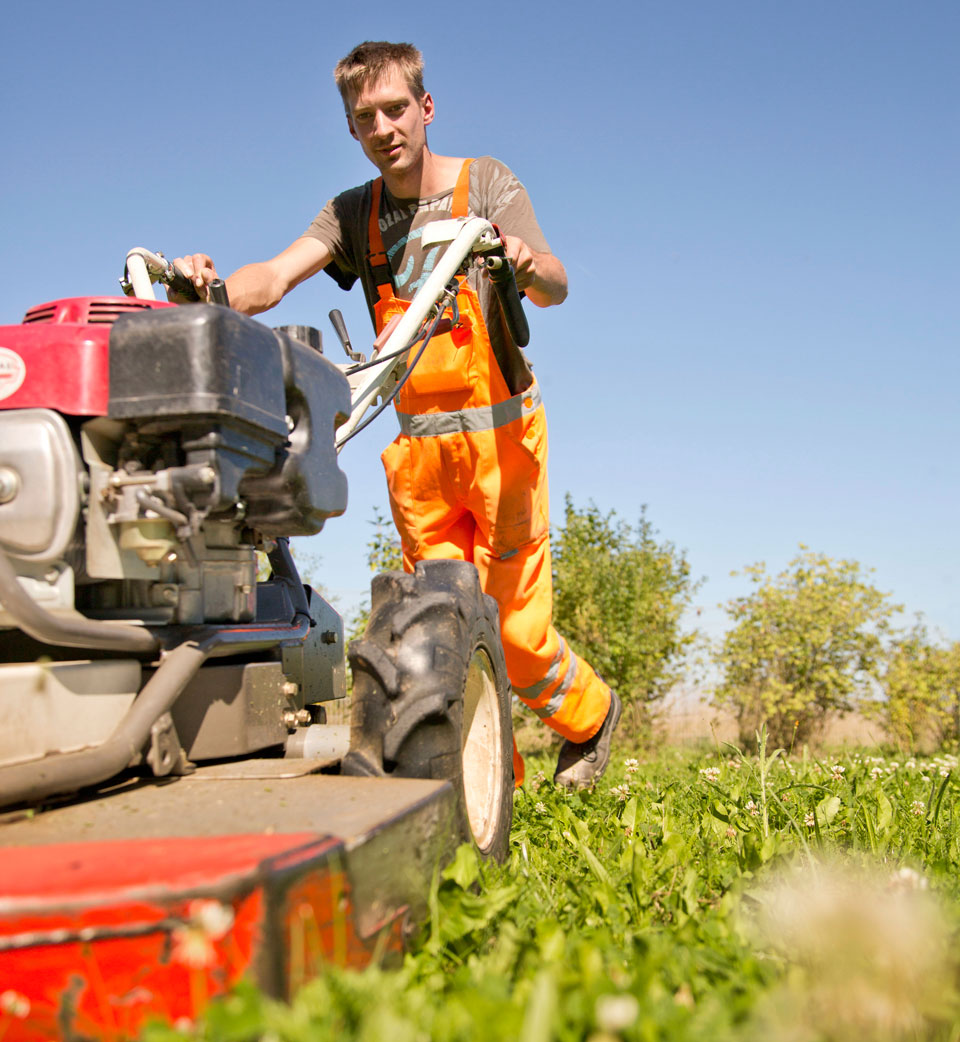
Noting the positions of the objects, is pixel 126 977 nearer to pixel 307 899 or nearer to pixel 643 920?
pixel 307 899

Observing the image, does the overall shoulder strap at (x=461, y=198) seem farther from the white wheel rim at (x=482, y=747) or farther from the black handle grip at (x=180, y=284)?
the white wheel rim at (x=482, y=747)

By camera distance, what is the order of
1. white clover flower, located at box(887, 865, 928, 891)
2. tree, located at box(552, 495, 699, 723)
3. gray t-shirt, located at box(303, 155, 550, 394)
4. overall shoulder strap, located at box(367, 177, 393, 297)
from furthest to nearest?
1. tree, located at box(552, 495, 699, 723)
2. overall shoulder strap, located at box(367, 177, 393, 297)
3. gray t-shirt, located at box(303, 155, 550, 394)
4. white clover flower, located at box(887, 865, 928, 891)

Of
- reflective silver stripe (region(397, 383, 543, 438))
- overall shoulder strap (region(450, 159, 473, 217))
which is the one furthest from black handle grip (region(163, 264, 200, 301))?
overall shoulder strap (region(450, 159, 473, 217))

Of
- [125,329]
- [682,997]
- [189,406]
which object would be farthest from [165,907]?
[125,329]

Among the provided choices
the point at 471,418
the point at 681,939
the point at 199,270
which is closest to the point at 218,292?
the point at 199,270

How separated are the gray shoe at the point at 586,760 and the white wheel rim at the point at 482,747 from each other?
124 centimetres

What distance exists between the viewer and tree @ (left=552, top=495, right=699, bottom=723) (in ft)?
24.1

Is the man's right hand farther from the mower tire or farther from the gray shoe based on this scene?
the gray shoe

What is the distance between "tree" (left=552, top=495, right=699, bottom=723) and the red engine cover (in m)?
5.72

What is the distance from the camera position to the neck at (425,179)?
3371mm

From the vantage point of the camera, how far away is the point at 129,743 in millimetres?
1689

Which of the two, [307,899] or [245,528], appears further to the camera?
[245,528]

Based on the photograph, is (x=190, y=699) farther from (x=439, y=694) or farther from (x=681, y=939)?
(x=681, y=939)

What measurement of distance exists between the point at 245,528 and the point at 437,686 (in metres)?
0.53
